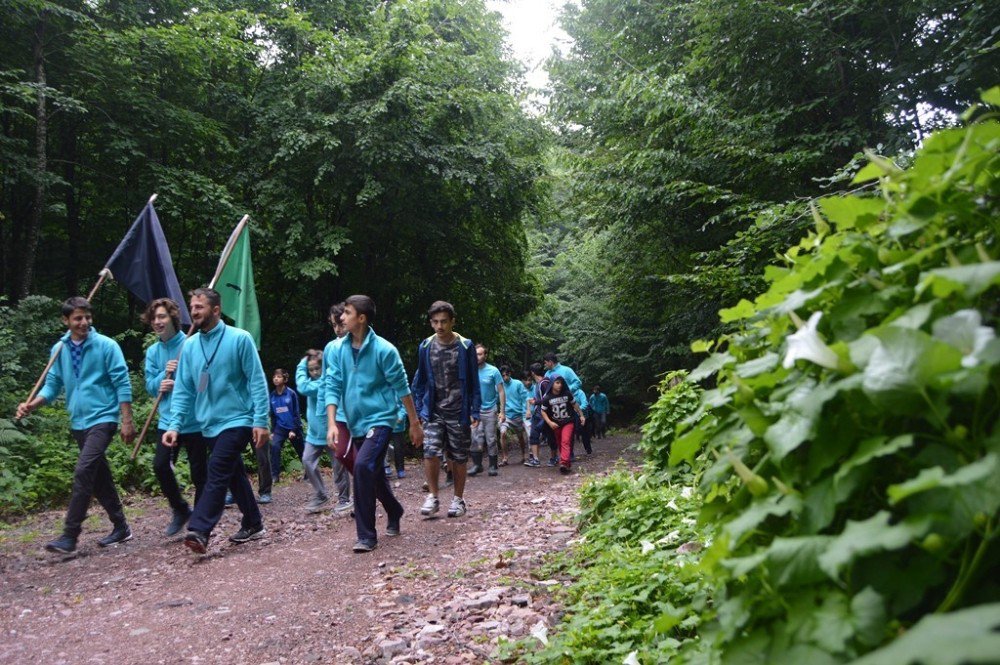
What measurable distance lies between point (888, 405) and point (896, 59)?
11.7m

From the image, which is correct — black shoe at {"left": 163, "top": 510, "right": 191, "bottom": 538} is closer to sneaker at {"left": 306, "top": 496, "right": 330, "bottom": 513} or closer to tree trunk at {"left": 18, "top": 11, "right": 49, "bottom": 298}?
sneaker at {"left": 306, "top": 496, "right": 330, "bottom": 513}

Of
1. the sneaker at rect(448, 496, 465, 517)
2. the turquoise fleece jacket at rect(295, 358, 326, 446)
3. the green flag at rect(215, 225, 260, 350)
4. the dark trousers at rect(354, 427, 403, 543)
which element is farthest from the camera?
the green flag at rect(215, 225, 260, 350)

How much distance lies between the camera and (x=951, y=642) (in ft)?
2.69

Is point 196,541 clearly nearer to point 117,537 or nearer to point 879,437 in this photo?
point 117,537

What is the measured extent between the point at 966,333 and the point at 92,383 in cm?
714

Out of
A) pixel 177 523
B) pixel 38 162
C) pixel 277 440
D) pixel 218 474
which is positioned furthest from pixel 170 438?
pixel 38 162

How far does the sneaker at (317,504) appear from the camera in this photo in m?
8.55

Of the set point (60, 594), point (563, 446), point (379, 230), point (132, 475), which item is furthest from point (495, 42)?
point (60, 594)

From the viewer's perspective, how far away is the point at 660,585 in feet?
11.6

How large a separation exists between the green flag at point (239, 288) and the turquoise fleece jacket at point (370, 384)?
3.21 metres

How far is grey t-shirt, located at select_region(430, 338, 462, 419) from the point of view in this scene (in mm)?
7332

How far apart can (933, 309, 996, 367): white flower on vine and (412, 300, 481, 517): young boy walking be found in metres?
6.22

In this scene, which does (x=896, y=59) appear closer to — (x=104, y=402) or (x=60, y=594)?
(x=104, y=402)

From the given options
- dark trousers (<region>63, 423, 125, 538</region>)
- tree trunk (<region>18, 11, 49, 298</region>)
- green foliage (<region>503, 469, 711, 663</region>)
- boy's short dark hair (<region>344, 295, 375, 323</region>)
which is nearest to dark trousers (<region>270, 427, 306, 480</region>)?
dark trousers (<region>63, 423, 125, 538</region>)
